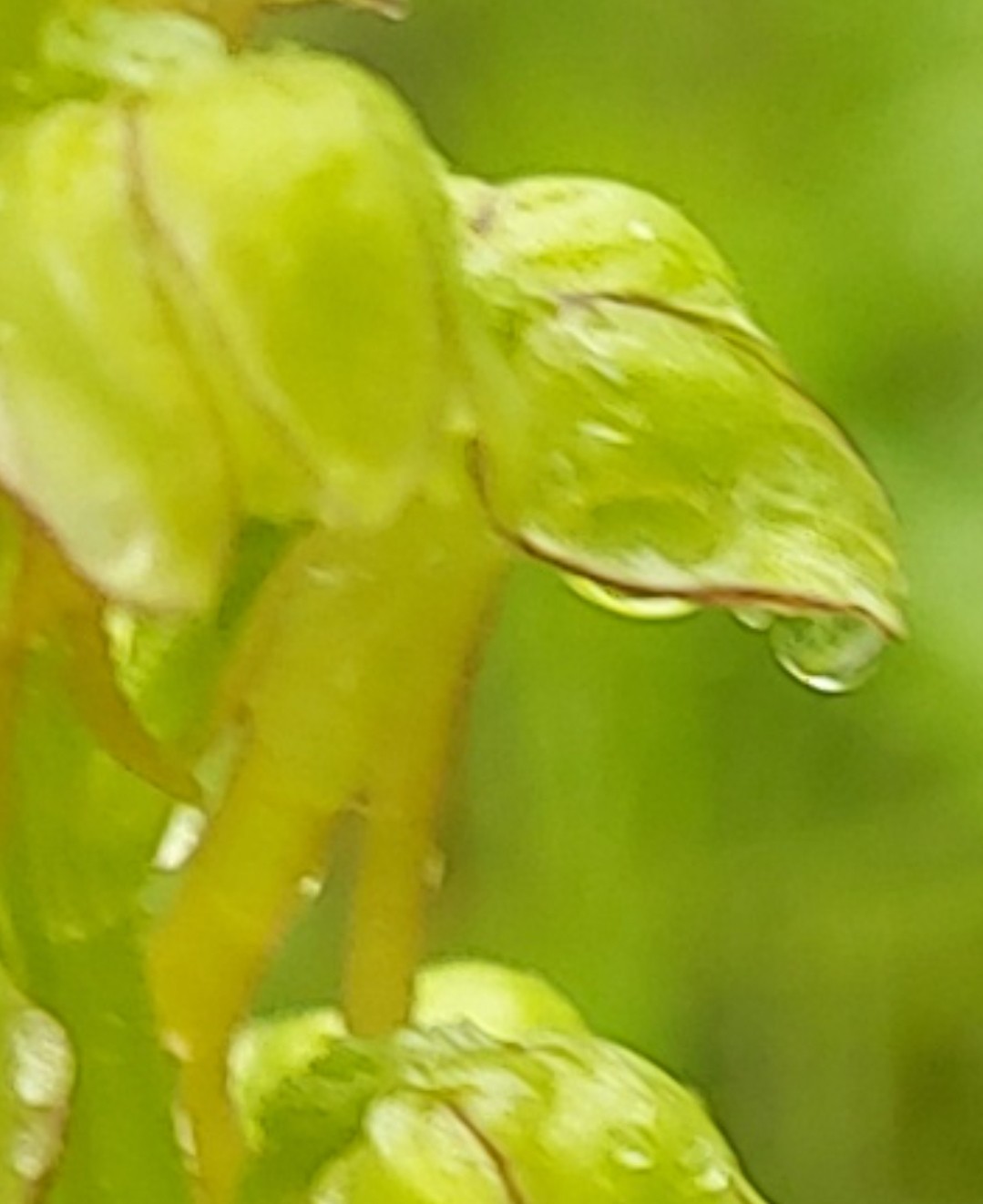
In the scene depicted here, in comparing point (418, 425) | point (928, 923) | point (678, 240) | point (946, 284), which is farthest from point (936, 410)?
point (418, 425)

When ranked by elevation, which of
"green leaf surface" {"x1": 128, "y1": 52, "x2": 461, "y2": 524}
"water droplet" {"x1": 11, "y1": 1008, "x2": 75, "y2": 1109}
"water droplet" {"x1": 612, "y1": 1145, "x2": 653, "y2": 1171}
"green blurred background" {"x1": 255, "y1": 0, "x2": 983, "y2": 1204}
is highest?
"green leaf surface" {"x1": 128, "y1": 52, "x2": 461, "y2": 524}

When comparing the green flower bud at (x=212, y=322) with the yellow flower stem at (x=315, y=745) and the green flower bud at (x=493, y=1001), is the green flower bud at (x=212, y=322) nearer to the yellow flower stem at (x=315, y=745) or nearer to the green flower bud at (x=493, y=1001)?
the yellow flower stem at (x=315, y=745)

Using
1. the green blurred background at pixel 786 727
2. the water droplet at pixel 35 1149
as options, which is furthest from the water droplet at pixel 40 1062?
the green blurred background at pixel 786 727

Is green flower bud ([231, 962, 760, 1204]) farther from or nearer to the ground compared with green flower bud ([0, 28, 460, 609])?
nearer to the ground

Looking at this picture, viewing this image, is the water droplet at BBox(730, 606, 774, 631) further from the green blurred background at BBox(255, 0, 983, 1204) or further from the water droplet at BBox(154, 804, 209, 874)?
the green blurred background at BBox(255, 0, 983, 1204)

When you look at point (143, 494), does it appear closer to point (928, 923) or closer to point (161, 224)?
point (161, 224)

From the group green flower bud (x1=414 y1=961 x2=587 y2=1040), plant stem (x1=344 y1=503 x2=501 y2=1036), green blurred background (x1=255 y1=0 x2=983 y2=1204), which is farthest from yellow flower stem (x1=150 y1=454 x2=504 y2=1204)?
green blurred background (x1=255 y1=0 x2=983 y2=1204)

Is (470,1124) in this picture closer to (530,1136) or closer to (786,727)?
(530,1136)
